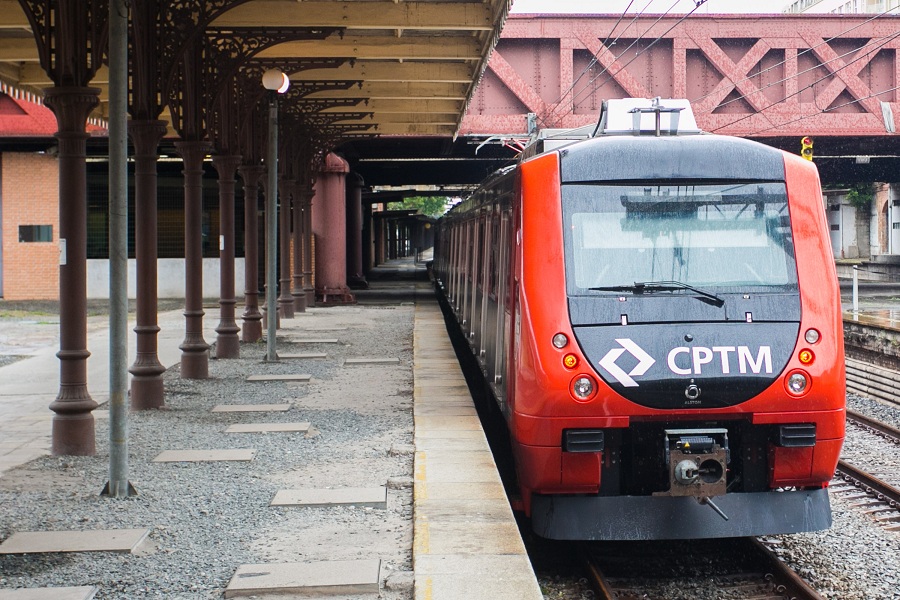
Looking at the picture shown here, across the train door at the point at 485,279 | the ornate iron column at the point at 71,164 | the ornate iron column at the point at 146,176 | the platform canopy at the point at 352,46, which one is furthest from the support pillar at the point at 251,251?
the ornate iron column at the point at 71,164

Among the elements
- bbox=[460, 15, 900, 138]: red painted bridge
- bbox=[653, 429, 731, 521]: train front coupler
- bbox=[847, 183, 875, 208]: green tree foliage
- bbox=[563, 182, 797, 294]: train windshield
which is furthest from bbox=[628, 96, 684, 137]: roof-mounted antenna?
bbox=[847, 183, 875, 208]: green tree foliage

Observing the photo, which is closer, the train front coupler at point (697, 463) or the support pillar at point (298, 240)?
the train front coupler at point (697, 463)

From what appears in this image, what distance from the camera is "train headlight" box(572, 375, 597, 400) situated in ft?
21.1

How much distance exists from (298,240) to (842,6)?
233 feet

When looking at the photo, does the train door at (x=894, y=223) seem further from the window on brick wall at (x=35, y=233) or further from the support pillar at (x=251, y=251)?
the support pillar at (x=251, y=251)

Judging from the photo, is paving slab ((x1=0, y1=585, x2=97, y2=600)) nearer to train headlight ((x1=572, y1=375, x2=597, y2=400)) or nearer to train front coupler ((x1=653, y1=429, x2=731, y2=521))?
train headlight ((x1=572, y1=375, x2=597, y2=400))

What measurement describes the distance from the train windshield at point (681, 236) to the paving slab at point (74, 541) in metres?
2.94

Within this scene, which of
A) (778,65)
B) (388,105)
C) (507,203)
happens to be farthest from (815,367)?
(778,65)

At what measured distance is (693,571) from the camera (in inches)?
→ 267

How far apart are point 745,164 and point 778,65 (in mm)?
19563

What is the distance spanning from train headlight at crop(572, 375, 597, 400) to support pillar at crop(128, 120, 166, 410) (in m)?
6.35

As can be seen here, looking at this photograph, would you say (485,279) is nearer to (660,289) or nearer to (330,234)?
(660,289)

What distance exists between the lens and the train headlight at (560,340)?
652 cm

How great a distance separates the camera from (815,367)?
21.6ft
